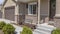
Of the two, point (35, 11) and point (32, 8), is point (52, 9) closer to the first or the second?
point (35, 11)

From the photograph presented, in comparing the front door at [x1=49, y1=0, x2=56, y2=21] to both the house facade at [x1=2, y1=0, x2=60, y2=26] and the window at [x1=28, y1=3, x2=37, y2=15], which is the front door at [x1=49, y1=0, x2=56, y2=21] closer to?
the house facade at [x1=2, y1=0, x2=60, y2=26]

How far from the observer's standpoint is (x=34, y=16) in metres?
21.8

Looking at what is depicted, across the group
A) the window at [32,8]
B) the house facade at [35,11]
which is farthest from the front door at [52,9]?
the window at [32,8]

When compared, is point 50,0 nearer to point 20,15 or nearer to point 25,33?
point 20,15

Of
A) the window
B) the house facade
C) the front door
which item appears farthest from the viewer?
the window

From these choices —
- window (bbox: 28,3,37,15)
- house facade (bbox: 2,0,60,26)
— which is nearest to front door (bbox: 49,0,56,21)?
house facade (bbox: 2,0,60,26)

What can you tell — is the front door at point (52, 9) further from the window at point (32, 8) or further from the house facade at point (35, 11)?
the window at point (32, 8)

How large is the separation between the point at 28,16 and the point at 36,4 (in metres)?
2.59

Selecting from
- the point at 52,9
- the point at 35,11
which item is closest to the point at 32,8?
the point at 35,11

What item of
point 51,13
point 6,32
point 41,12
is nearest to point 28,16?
point 41,12

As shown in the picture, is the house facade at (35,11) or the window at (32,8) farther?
the window at (32,8)

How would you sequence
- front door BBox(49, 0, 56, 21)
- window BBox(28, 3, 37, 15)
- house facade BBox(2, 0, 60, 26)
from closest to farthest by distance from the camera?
front door BBox(49, 0, 56, 21) < house facade BBox(2, 0, 60, 26) < window BBox(28, 3, 37, 15)

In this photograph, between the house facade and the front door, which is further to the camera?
the house facade

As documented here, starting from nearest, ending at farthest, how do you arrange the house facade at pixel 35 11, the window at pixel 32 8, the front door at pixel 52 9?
the front door at pixel 52 9 → the house facade at pixel 35 11 → the window at pixel 32 8
